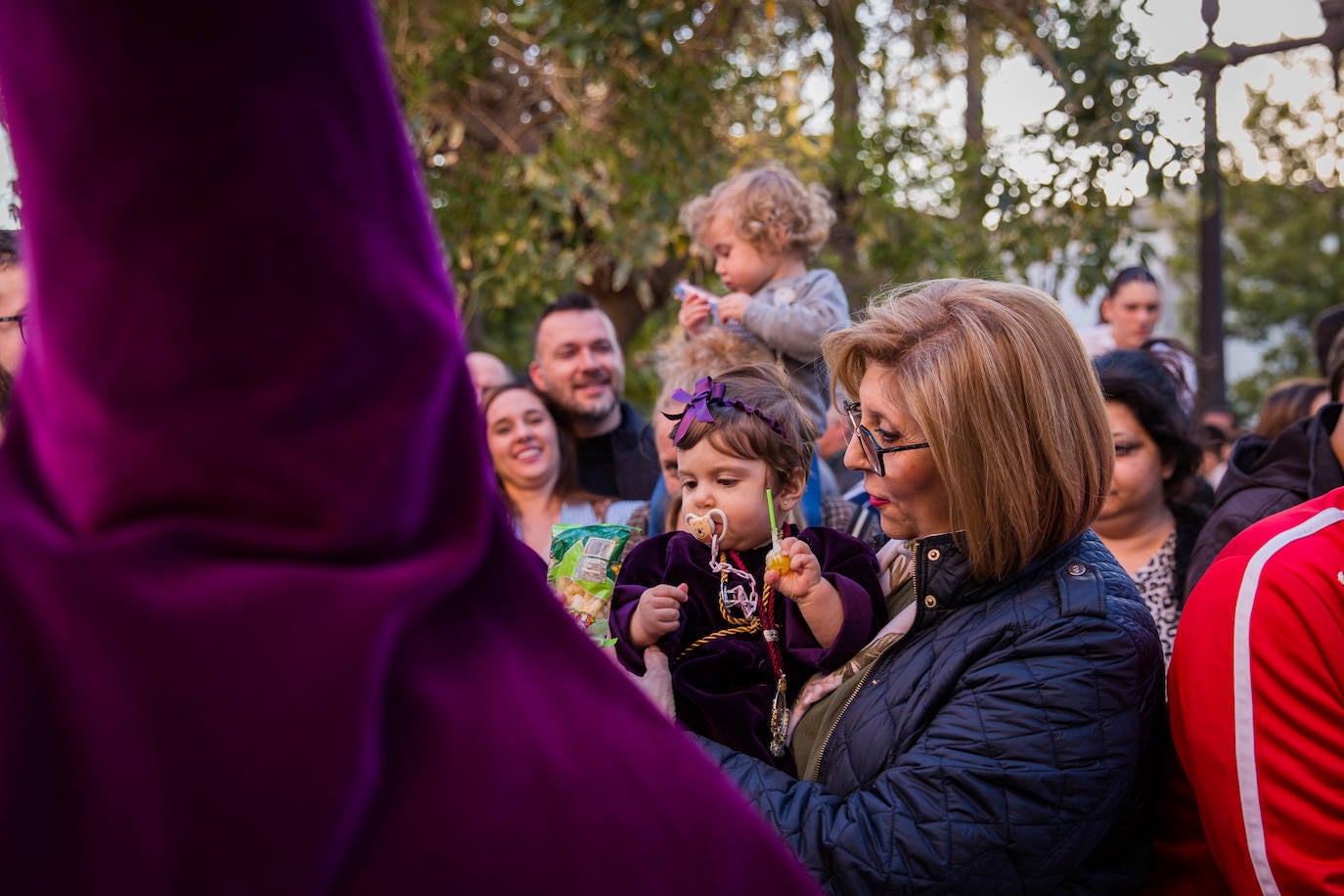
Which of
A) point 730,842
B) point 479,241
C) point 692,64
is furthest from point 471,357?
point 730,842

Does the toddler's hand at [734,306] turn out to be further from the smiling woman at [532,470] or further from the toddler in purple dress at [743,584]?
the toddler in purple dress at [743,584]

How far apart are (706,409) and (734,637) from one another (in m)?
0.54

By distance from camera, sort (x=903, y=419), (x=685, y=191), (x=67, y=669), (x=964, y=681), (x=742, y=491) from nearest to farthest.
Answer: (x=67, y=669), (x=964, y=681), (x=903, y=419), (x=742, y=491), (x=685, y=191)

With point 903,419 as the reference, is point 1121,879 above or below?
below

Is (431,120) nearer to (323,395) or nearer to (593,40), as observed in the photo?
(593,40)

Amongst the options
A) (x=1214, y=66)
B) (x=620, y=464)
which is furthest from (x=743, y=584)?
(x=1214, y=66)

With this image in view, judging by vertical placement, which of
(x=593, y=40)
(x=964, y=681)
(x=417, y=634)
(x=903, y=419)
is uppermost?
(x=593, y=40)

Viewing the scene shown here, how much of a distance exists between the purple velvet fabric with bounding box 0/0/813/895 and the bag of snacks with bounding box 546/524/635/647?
1832 mm

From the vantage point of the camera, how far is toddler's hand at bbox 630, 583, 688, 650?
2.33 m

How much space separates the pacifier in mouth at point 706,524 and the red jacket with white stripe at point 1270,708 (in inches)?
36.7

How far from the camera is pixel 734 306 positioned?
13.2 ft

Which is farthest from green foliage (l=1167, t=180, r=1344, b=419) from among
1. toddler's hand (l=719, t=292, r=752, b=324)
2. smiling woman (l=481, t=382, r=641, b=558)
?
smiling woman (l=481, t=382, r=641, b=558)

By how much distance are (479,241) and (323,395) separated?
6.32m

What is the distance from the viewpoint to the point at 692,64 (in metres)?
6.84
